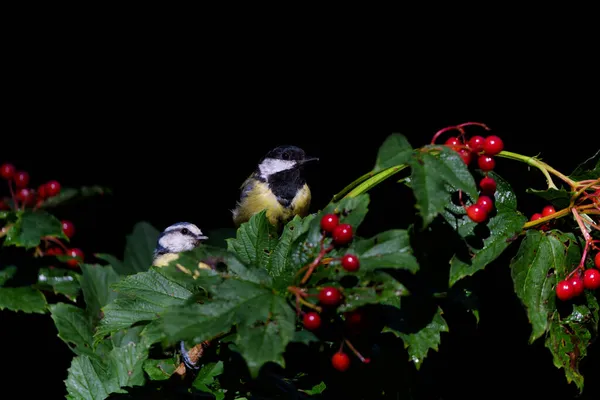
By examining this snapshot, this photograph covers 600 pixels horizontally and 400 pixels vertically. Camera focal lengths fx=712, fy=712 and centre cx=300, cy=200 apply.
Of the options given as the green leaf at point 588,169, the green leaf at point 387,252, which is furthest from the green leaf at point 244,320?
the green leaf at point 588,169

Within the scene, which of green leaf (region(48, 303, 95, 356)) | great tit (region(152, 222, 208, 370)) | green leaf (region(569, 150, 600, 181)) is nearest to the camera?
green leaf (region(569, 150, 600, 181))

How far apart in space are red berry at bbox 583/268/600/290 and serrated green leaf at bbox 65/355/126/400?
113 centimetres

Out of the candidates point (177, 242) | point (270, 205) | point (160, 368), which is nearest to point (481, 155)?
point (160, 368)

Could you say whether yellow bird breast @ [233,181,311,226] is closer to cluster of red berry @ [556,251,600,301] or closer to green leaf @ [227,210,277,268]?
green leaf @ [227,210,277,268]

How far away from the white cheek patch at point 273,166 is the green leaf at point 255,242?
1818 mm

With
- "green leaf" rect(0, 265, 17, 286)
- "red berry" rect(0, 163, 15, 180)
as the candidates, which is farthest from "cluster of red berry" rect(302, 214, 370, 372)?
"red berry" rect(0, 163, 15, 180)

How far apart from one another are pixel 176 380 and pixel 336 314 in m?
0.56

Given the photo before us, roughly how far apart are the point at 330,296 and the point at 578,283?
1.82 ft

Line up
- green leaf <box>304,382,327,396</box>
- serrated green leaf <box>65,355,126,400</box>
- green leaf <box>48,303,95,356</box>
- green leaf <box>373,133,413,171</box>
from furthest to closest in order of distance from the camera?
green leaf <box>48,303,95,356</box> < serrated green leaf <box>65,355,126,400</box> < green leaf <box>304,382,327,396</box> < green leaf <box>373,133,413,171</box>

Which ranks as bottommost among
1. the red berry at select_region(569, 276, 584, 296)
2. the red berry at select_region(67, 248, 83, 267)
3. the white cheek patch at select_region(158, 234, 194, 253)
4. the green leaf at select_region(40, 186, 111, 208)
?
the white cheek patch at select_region(158, 234, 194, 253)

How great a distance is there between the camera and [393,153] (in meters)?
1.26

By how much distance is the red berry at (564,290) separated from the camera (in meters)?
1.41

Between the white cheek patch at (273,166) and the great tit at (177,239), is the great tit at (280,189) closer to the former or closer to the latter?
the white cheek patch at (273,166)

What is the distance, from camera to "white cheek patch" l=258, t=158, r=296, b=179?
136 inches
